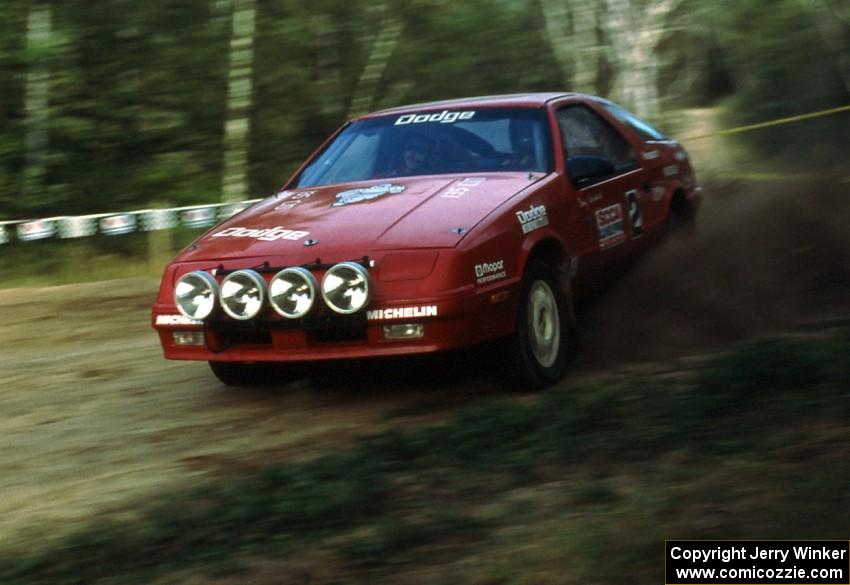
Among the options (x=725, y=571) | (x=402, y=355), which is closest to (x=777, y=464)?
(x=725, y=571)

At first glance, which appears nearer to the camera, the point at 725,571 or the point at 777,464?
the point at 725,571

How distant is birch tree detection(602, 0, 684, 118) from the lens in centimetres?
2575

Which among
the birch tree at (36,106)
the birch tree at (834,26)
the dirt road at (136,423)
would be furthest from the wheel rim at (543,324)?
the birch tree at (834,26)

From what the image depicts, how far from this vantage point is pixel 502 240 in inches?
241

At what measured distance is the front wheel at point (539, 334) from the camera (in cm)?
620

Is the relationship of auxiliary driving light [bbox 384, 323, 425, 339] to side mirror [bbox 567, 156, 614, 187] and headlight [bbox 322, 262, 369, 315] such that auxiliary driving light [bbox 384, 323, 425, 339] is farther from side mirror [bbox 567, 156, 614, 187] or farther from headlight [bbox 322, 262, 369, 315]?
side mirror [bbox 567, 156, 614, 187]

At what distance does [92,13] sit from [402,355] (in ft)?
44.8

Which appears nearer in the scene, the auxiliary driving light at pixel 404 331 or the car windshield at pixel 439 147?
the auxiliary driving light at pixel 404 331

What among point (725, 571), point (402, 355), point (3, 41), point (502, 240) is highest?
point (3, 41)

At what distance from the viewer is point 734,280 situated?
8070mm

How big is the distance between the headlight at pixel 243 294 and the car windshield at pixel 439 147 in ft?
4.85

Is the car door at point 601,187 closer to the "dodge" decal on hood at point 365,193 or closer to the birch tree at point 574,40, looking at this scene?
the "dodge" decal on hood at point 365,193

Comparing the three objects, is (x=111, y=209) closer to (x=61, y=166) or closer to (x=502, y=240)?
(x=61, y=166)

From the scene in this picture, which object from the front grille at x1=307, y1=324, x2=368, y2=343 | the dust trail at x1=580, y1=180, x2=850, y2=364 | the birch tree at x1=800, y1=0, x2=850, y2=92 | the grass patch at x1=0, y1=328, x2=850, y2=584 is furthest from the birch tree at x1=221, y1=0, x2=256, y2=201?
the birch tree at x1=800, y1=0, x2=850, y2=92
